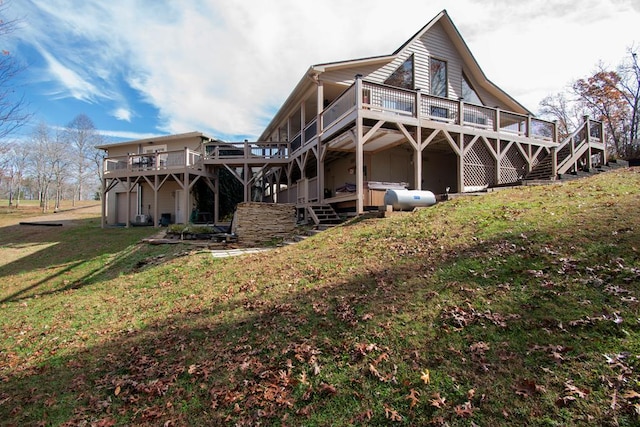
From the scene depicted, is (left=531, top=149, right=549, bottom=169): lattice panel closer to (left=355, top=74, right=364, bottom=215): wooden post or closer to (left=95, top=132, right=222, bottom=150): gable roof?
(left=355, top=74, right=364, bottom=215): wooden post

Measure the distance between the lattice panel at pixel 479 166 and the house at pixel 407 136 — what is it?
1.7 inches

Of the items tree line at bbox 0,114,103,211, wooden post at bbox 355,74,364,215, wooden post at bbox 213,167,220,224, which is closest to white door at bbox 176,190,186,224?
wooden post at bbox 213,167,220,224

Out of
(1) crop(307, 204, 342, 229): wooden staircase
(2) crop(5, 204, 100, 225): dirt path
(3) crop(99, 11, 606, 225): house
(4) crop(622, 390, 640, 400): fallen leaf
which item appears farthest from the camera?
(2) crop(5, 204, 100, 225): dirt path

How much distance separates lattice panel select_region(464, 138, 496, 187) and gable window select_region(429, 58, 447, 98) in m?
3.53

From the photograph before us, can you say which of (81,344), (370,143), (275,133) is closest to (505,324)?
(81,344)

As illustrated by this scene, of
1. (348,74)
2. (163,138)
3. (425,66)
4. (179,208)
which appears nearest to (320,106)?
(348,74)

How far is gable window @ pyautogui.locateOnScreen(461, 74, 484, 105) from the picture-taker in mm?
15875

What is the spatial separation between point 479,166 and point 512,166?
6.87 feet

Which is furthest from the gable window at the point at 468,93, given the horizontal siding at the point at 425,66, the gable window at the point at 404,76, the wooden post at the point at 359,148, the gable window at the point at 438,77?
the wooden post at the point at 359,148

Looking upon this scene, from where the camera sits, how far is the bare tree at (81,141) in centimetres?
3922

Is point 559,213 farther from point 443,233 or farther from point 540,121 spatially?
point 540,121

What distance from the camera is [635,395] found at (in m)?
2.17

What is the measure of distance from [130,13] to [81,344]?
967 cm

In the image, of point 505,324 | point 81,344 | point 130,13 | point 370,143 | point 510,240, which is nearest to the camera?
point 505,324
